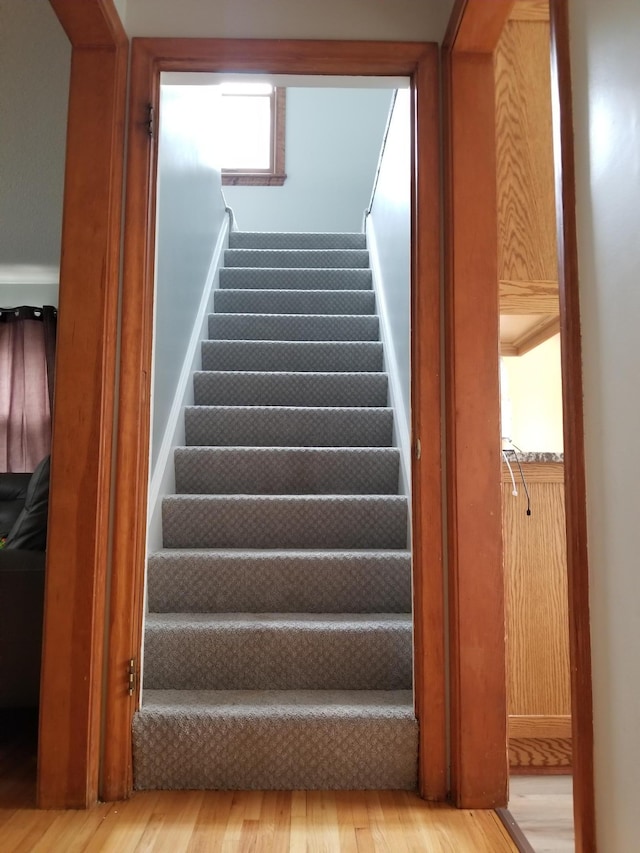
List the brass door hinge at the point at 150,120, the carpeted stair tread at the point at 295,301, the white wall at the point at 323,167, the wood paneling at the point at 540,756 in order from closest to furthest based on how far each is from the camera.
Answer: the brass door hinge at the point at 150,120
the wood paneling at the point at 540,756
the carpeted stair tread at the point at 295,301
the white wall at the point at 323,167

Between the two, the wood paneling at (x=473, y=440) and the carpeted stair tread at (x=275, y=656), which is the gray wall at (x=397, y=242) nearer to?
the wood paneling at (x=473, y=440)

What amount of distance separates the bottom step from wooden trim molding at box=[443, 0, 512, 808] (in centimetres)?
17

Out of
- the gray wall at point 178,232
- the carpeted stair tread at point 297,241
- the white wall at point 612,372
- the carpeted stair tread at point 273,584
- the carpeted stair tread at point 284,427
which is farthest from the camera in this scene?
the carpeted stair tread at point 297,241

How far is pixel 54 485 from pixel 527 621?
58.0 inches

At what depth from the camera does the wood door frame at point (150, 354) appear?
5.89 ft

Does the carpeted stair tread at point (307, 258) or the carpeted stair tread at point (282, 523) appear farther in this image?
the carpeted stair tread at point (307, 258)

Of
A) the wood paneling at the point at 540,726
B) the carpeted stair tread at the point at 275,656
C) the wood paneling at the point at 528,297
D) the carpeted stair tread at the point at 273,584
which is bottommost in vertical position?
the wood paneling at the point at 540,726

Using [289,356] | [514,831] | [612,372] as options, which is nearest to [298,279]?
[289,356]

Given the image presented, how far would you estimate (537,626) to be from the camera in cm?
218

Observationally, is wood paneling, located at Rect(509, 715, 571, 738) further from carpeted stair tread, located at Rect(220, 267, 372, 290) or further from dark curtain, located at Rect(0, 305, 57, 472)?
dark curtain, located at Rect(0, 305, 57, 472)

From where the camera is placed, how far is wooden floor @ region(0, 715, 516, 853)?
1532mm

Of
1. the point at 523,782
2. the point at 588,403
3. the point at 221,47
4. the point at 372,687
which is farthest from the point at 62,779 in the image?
the point at 221,47

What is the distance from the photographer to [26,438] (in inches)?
197

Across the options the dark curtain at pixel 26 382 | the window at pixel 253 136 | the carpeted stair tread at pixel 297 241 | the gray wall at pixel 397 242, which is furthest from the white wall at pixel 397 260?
the dark curtain at pixel 26 382
